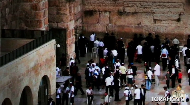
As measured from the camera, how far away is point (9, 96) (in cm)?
3038

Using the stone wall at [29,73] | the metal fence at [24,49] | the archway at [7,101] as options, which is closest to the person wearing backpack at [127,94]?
the stone wall at [29,73]

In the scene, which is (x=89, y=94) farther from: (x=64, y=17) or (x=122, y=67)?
(x=64, y=17)

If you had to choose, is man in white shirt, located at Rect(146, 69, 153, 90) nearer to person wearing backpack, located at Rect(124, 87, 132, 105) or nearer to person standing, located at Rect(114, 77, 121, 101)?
person standing, located at Rect(114, 77, 121, 101)

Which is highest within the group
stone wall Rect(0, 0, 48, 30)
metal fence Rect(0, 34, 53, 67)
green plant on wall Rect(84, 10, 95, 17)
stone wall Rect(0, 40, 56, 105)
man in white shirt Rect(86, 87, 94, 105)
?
stone wall Rect(0, 0, 48, 30)

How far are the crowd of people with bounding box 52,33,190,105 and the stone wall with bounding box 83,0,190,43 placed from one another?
38.9 inches

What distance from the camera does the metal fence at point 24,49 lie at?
99.8 feet

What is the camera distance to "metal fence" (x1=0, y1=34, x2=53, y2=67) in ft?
99.8

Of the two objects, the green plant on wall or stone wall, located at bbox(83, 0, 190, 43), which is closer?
stone wall, located at bbox(83, 0, 190, 43)

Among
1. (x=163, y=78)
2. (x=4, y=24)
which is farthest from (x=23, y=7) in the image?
(x=163, y=78)

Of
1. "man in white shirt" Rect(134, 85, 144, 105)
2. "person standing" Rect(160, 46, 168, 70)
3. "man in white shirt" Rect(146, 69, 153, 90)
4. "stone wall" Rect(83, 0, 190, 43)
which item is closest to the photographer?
"man in white shirt" Rect(134, 85, 144, 105)

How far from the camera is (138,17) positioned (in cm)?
4981

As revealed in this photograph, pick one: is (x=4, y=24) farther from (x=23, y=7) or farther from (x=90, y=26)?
(x=90, y=26)

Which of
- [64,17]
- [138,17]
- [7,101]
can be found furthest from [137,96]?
[138,17]

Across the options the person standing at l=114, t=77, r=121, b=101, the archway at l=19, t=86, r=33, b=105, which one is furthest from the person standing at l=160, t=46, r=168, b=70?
the archway at l=19, t=86, r=33, b=105
